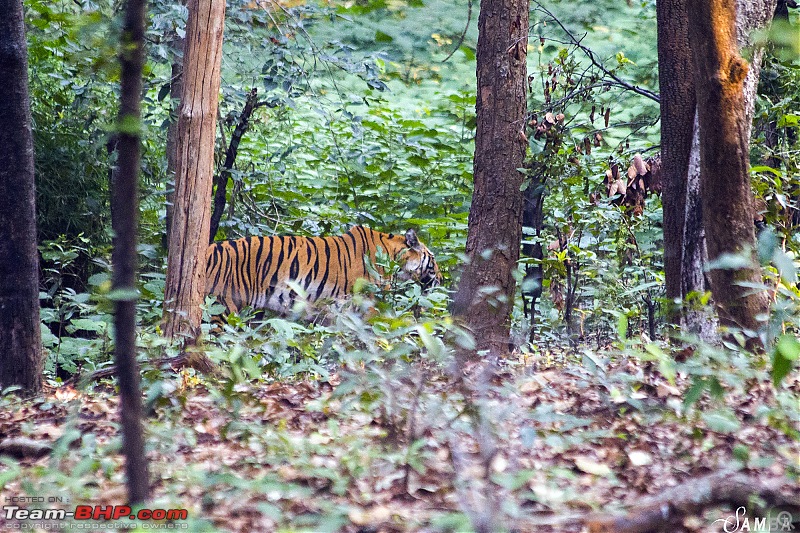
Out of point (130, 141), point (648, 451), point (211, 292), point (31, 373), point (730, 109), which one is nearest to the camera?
point (130, 141)

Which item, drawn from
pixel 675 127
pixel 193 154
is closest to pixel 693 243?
pixel 675 127

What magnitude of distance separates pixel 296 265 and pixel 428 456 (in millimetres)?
7243

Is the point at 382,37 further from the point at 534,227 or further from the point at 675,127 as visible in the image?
the point at 675,127

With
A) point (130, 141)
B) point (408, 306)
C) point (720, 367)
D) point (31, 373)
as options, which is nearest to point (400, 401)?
point (720, 367)

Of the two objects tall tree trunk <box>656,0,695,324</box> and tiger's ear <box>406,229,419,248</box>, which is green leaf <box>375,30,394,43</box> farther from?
tall tree trunk <box>656,0,695,324</box>

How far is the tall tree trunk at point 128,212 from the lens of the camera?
1938mm

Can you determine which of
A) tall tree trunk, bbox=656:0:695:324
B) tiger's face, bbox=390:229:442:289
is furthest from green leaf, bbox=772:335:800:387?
tiger's face, bbox=390:229:442:289

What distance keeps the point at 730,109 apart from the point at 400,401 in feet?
6.64

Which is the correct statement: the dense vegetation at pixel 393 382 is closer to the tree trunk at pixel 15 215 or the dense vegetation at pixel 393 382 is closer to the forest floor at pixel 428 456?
the forest floor at pixel 428 456

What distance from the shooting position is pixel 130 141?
1.96 m

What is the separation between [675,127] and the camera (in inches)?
195

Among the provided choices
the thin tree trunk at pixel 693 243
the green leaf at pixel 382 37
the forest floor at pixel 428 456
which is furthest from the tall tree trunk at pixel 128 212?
the green leaf at pixel 382 37

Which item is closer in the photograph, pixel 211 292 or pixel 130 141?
pixel 130 141

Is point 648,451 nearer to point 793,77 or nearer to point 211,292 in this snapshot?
point 793,77
